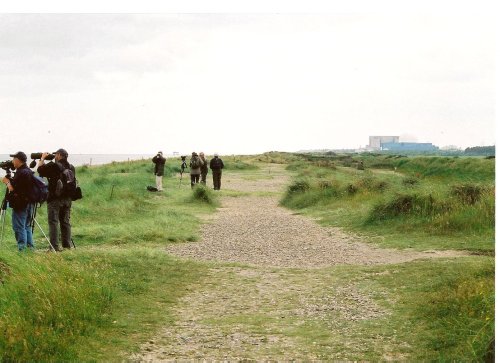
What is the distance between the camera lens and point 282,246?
45.1ft

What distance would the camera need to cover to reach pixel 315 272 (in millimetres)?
10469

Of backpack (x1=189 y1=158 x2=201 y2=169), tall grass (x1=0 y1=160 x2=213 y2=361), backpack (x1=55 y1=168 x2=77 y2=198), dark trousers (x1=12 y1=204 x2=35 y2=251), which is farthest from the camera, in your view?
backpack (x1=189 y1=158 x2=201 y2=169)

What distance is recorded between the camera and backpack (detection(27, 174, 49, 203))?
1089 cm

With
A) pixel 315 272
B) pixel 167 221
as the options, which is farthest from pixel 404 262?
pixel 167 221

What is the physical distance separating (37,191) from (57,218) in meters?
0.88

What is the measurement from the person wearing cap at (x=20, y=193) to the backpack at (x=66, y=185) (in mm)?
573

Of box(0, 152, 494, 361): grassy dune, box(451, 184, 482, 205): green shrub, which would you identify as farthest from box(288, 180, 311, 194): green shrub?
box(451, 184, 482, 205): green shrub

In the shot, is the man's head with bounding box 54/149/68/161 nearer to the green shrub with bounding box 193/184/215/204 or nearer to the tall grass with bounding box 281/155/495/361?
the tall grass with bounding box 281/155/495/361

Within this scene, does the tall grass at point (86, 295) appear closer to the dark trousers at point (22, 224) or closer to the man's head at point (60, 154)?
the dark trousers at point (22, 224)

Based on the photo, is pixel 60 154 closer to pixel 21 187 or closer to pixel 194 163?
pixel 21 187

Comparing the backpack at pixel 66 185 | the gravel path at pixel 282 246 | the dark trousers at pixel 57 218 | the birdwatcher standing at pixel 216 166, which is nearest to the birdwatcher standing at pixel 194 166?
the birdwatcher standing at pixel 216 166

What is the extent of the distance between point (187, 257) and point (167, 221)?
16.0 ft

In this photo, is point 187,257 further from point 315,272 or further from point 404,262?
point 404,262

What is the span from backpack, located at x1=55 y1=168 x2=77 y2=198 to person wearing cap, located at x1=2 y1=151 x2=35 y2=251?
1.88 feet
